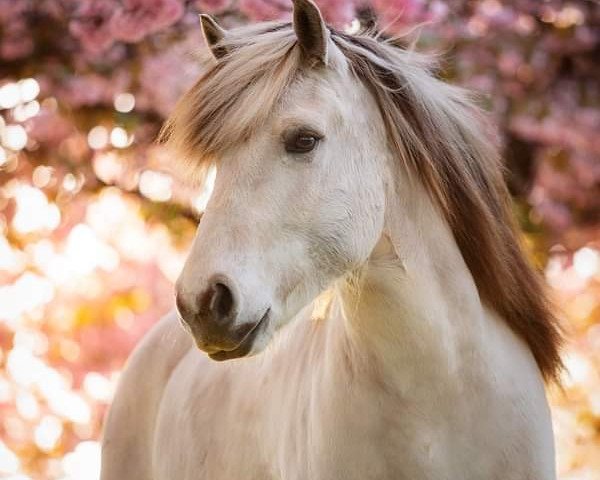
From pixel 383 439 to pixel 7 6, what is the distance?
3.76 meters

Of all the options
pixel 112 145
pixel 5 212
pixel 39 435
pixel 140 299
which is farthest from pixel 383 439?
pixel 39 435

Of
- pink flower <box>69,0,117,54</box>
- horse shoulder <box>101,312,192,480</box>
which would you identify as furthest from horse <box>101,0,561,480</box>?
pink flower <box>69,0,117,54</box>

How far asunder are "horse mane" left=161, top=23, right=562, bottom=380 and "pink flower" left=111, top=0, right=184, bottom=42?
209 cm

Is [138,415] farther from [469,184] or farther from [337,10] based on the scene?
[337,10]

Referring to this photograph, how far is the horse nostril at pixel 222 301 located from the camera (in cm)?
242

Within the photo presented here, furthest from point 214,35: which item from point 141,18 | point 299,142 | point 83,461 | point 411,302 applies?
point 83,461

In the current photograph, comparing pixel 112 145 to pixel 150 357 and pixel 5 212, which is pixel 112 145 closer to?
pixel 5 212

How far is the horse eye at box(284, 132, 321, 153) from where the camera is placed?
8.57 feet

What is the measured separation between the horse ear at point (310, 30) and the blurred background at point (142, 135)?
2.16 m

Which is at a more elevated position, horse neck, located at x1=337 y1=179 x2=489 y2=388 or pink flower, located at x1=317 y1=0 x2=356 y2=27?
horse neck, located at x1=337 y1=179 x2=489 y2=388

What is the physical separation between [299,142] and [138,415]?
5.46 feet

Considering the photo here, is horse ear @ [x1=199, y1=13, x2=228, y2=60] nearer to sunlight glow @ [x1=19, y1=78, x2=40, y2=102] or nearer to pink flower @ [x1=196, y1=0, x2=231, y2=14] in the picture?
pink flower @ [x1=196, y1=0, x2=231, y2=14]

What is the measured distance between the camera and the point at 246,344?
251 cm

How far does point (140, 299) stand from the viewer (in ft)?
25.6
